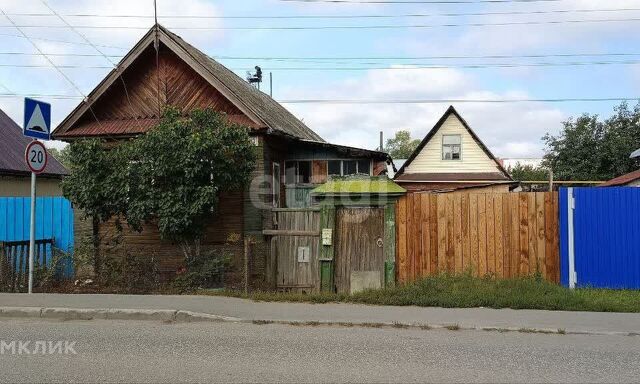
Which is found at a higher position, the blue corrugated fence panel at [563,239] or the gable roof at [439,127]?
the gable roof at [439,127]

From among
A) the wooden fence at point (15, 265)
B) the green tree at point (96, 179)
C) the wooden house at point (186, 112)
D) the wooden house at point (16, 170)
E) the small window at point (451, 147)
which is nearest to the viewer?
the wooden fence at point (15, 265)

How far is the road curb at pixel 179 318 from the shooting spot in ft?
25.4

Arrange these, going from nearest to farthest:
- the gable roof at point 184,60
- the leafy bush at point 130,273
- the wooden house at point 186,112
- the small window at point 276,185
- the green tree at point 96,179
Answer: the leafy bush at point 130,273
the green tree at point 96,179
the wooden house at point 186,112
the gable roof at point 184,60
the small window at point 276,185

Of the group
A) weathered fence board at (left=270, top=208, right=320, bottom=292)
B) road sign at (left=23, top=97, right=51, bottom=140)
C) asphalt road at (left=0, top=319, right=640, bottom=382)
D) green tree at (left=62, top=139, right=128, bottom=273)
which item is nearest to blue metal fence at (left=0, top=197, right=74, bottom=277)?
green tree at (left=62, top=139, right=128, bottom=273)

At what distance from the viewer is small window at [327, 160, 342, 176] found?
52.6ft

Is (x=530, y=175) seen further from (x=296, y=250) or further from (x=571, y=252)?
(x=296, y=250)

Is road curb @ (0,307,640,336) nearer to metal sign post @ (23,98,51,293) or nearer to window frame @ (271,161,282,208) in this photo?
metal sign post @ (23,98,51,293)

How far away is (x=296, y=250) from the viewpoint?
10.9 m

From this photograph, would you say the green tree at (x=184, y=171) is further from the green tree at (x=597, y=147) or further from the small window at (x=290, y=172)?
the green tree at (x=597, y=147)

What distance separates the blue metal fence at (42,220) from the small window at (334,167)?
6.85 metres

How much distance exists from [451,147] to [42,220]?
2185cm

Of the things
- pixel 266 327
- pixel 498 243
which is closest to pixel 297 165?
pixel 498 243

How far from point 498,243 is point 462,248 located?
2.13 feet

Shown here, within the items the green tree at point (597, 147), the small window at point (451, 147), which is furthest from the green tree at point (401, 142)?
the small window at point (451, 147)
